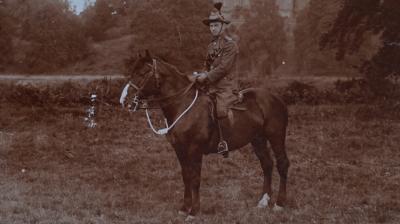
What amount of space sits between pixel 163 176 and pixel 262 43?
46.7 m

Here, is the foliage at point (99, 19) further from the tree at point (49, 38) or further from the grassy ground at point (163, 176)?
the grassy ground at point (163, 176)

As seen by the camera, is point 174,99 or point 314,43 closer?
point 174,99

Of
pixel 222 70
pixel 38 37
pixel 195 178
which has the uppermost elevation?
pixel 222 70

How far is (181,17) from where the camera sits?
54.5 m

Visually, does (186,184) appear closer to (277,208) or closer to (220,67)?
(277,208)

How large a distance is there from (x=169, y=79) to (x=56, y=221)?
3094 millimetres

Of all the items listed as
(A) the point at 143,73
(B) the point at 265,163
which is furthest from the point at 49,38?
(A) the point at 143,73

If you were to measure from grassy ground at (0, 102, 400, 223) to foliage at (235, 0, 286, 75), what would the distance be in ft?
119

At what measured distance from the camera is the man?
30.5 ft

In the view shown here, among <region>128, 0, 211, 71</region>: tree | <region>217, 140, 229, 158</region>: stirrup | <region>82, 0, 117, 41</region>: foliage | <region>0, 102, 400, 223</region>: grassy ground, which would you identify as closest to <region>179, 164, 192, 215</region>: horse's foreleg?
<region>0, 102, 400, 223</region>: grassy ground

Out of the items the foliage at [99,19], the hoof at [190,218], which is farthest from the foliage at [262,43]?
the hoof at [190,218]

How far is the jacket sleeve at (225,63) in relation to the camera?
9.27m

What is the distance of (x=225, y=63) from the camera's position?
9258mm

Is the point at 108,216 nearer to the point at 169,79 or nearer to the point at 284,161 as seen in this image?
the point at 169,79
